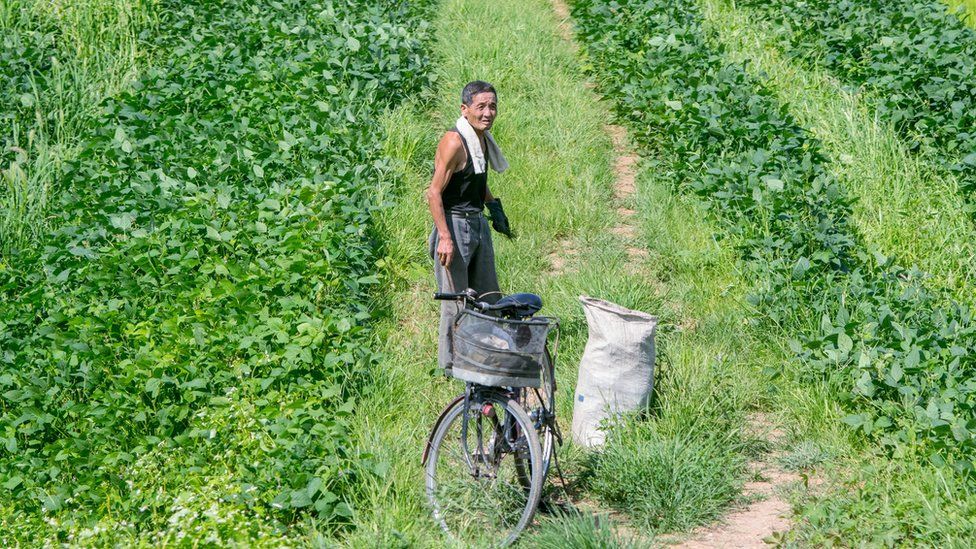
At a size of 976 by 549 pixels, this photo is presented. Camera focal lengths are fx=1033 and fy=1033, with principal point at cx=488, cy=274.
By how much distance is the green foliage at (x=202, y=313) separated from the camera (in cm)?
525

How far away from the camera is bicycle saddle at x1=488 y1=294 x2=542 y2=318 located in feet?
16.5

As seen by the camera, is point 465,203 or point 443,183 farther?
point 465,203

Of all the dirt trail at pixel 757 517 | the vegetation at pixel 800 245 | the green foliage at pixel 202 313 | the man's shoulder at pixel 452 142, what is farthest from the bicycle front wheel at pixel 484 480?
the vegetation at pixel 800 245

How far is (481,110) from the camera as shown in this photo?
577cm

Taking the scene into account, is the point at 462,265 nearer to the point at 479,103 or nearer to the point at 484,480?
the point at 479,103

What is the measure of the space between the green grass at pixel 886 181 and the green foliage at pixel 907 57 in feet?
0.53

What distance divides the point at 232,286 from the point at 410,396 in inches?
52.0

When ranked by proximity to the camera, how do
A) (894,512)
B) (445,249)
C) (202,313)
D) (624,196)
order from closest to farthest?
(894,512)
(445,249)
(202,313)
(624,196)

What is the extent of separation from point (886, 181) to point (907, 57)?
1.81 meters

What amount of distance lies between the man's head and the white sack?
115 centimetres

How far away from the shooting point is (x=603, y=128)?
10.6m

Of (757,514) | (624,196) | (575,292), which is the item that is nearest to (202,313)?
(575,292)

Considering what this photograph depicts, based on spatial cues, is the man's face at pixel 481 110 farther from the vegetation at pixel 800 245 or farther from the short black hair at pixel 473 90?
the vegetation at pixel 800 245

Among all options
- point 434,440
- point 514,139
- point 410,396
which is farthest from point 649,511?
point 514,139
